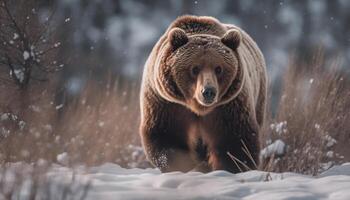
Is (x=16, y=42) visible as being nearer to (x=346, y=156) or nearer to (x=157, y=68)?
(x=157, y=68)

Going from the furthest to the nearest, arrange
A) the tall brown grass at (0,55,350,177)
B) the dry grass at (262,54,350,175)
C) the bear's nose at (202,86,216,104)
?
the dry grass at (262,54,350,175) < the tall brown grass at (0,55,350,177) < the bear's nose at (202,86,216,104)

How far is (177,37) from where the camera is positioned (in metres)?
5.50

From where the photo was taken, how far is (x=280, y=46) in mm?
22516

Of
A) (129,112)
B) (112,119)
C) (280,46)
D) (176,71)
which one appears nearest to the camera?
(176,71)

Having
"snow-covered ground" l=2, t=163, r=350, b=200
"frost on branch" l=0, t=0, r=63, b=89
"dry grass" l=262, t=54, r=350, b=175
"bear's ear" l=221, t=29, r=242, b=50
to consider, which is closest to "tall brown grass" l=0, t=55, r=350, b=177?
"dry grass" l=262, t=54, r=350, b=175

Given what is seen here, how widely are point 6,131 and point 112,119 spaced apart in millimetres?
2336

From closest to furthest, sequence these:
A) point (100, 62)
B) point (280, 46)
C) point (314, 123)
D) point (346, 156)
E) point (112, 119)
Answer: point (314, 123) → point (346, 156) → point (112, 119) → point (100, 62) → point (280, 46)

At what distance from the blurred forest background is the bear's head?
2.68 feet

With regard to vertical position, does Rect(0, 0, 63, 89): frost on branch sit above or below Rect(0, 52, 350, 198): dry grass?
above

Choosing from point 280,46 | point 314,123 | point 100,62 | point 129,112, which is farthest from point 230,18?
point 314,123

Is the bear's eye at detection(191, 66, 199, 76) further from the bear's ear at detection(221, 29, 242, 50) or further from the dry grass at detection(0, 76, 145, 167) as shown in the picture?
the dry grass at detection(0, 76, 145, 167)

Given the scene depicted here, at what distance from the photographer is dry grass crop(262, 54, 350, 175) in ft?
23.5

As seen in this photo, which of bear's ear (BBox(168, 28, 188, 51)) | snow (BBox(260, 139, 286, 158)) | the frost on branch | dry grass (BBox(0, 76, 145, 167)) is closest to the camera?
bear's ear (BBox(168, 28, 188, 51))

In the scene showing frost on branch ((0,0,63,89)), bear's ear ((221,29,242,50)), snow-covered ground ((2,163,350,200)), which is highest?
frost on branch ((0,0,63,89))
